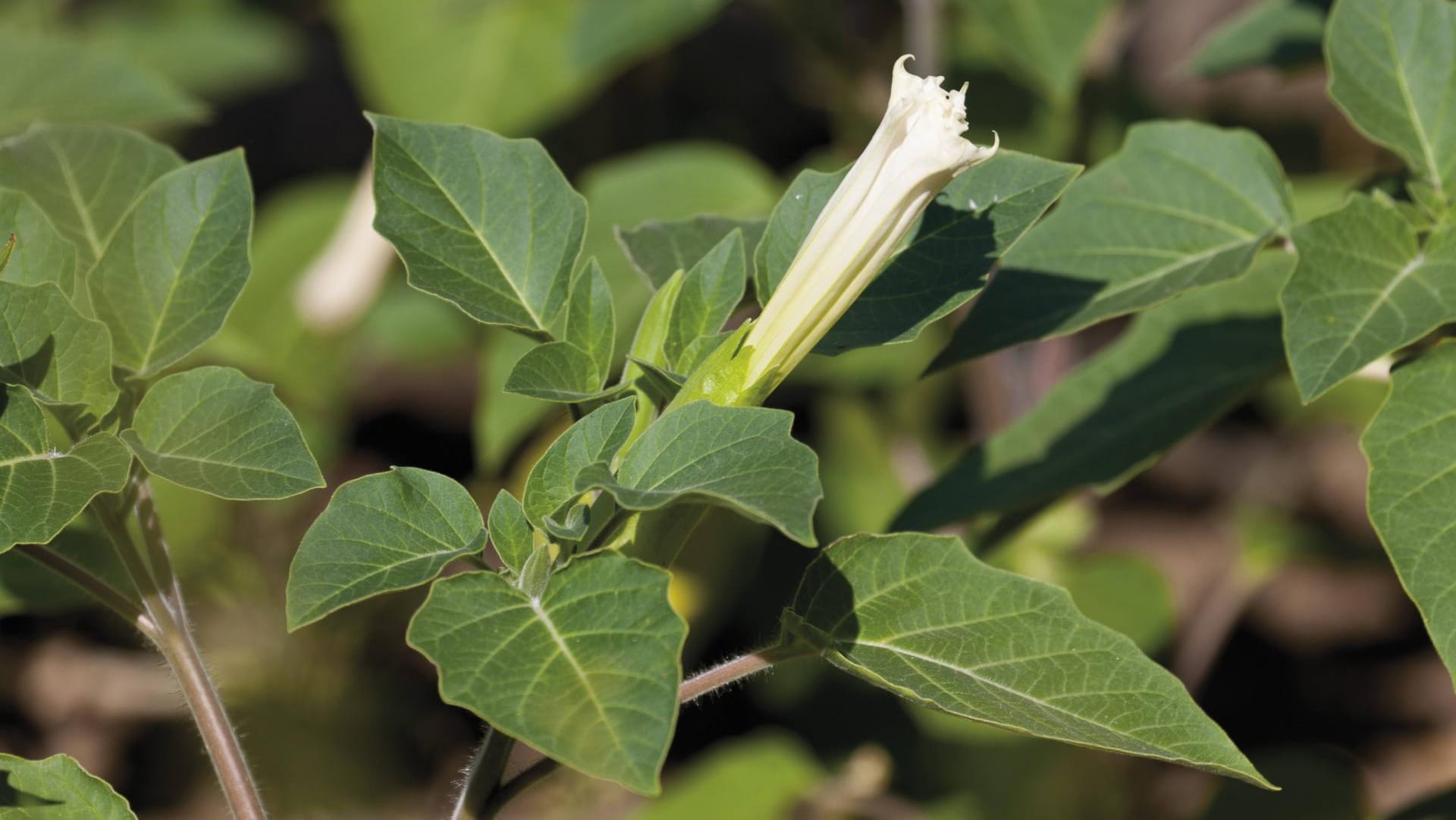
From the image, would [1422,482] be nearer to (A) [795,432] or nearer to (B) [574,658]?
(B) [574,658]

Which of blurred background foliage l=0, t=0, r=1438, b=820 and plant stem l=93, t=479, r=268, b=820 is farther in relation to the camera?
blurred background foliage l=0, t=0, r=1438, b=820

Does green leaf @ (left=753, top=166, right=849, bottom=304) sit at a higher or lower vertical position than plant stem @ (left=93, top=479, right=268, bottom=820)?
higher

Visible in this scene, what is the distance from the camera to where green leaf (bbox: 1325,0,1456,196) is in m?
0.83

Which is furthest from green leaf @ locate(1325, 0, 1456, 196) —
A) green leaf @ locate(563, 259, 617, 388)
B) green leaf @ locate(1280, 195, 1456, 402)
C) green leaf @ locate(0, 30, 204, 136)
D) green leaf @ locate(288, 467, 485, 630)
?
green leaf @ locate(0, 30, 204, 136)

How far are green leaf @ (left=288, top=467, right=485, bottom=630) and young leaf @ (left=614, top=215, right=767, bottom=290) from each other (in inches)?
8.9

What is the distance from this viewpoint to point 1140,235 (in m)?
0.87

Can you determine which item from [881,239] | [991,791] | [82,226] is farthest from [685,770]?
[881,239]

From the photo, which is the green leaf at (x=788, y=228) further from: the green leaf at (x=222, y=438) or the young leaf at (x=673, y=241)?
the green leaf at (x=222, y=438)

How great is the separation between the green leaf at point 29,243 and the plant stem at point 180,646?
0.40 ft

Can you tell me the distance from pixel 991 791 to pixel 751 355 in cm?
117

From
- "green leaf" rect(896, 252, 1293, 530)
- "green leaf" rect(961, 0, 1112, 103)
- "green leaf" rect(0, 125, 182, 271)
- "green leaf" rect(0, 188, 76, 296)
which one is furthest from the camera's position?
"green leaf" rect(961, 0, 1112, 103)

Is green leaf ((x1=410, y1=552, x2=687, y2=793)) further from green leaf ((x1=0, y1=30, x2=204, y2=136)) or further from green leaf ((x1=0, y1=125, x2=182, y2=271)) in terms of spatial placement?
green leaf ((x1=0, y1=30, x2=204, y2=136))

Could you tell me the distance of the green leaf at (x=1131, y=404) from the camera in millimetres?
940

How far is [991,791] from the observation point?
5.36 feet
